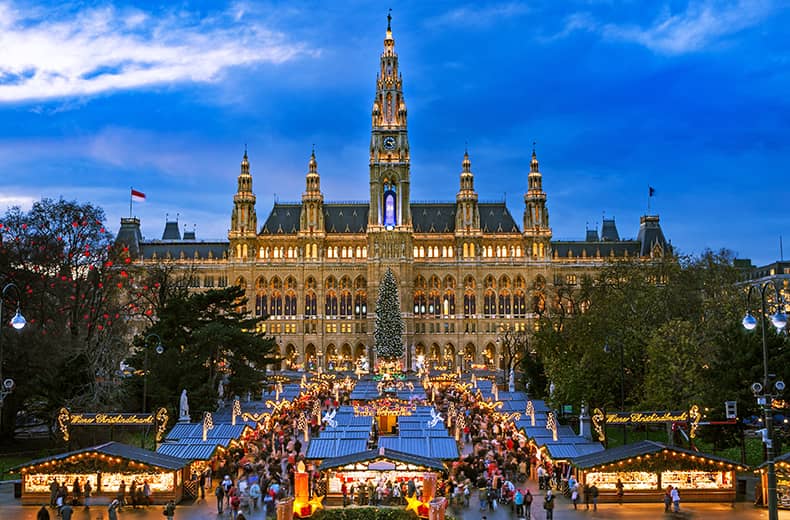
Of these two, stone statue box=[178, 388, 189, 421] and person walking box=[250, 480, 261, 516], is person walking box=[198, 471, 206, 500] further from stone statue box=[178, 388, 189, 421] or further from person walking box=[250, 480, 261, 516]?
stone statue box=[178, 388, 189, 421]

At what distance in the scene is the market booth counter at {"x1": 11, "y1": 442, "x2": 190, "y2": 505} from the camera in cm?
3312

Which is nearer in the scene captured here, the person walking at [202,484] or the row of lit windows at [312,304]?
the person walking at [202,484]

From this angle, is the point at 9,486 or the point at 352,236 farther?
the point at 352,236

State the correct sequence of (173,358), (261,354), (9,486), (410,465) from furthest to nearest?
(261,354)
(173,358)
(9,486)
(410,465)

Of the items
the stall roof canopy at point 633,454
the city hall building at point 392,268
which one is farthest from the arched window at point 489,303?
the stall roof canopy at point 633,454

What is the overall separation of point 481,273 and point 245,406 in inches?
2715

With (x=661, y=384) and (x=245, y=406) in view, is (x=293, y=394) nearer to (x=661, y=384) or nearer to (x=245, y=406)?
(x=245, y=406)

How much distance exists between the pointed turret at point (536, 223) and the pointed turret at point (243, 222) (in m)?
41.4

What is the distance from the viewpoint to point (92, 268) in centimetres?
5644

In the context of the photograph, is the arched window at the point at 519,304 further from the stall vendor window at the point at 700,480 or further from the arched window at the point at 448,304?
the stall vendor window at the point at 700,480

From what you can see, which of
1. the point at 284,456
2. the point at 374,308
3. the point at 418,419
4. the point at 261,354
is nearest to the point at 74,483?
the point at 284,456

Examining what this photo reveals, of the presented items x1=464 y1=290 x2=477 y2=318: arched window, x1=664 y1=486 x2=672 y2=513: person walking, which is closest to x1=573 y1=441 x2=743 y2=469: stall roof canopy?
x1=664 y1=486 x2=672 y2=513: person walking

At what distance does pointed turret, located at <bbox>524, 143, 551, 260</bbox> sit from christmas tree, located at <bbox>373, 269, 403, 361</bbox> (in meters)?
25.2

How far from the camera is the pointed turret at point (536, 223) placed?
120562 mm
